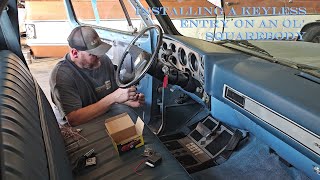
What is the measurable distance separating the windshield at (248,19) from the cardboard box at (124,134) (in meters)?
1.50

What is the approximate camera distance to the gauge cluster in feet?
6.13

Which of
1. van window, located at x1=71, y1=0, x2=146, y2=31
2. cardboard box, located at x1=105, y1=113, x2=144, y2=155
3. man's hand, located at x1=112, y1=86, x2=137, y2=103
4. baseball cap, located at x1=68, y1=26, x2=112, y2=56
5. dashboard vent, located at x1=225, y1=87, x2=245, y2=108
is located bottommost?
cardboard box, located at x1=105, y1=113, x2=144, y2=155

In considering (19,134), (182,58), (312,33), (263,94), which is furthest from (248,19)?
(19,134)

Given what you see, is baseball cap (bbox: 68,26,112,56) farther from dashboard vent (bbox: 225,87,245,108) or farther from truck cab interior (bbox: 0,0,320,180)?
dashboard vent (bbox: 225,87,245,108)

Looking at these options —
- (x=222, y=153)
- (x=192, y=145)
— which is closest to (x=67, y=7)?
(x=192, y=145)

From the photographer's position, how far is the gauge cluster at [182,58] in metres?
1.87

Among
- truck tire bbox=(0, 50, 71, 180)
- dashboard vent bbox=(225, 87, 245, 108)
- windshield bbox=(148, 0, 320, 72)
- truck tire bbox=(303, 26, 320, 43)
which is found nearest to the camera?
truck tire bbox=(0, 50, 71, 180)

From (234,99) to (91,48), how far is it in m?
1.14

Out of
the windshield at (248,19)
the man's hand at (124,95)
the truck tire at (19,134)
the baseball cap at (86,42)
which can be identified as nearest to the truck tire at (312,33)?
the windshield at (248,19)

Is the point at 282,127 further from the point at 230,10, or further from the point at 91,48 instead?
the point at 230,10

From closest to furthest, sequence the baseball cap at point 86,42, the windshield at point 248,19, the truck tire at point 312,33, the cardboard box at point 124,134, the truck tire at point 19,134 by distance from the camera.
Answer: the truck tire at point 19,134 → the cardboard box at point 124,134 → the baseball cap at point 86,42 → the windshield at point 248,19 → the truck tire at point 312,33

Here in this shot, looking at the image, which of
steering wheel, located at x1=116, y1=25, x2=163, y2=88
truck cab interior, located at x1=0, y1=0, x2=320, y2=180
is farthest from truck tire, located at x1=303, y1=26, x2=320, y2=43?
steering wheel, located at x1=116, y1=25, x2=163, y2=88

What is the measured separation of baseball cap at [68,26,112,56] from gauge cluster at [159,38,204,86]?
0.47m

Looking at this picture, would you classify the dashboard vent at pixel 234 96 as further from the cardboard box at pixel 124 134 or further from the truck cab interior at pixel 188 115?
the cardboard box at pixel 124 134
